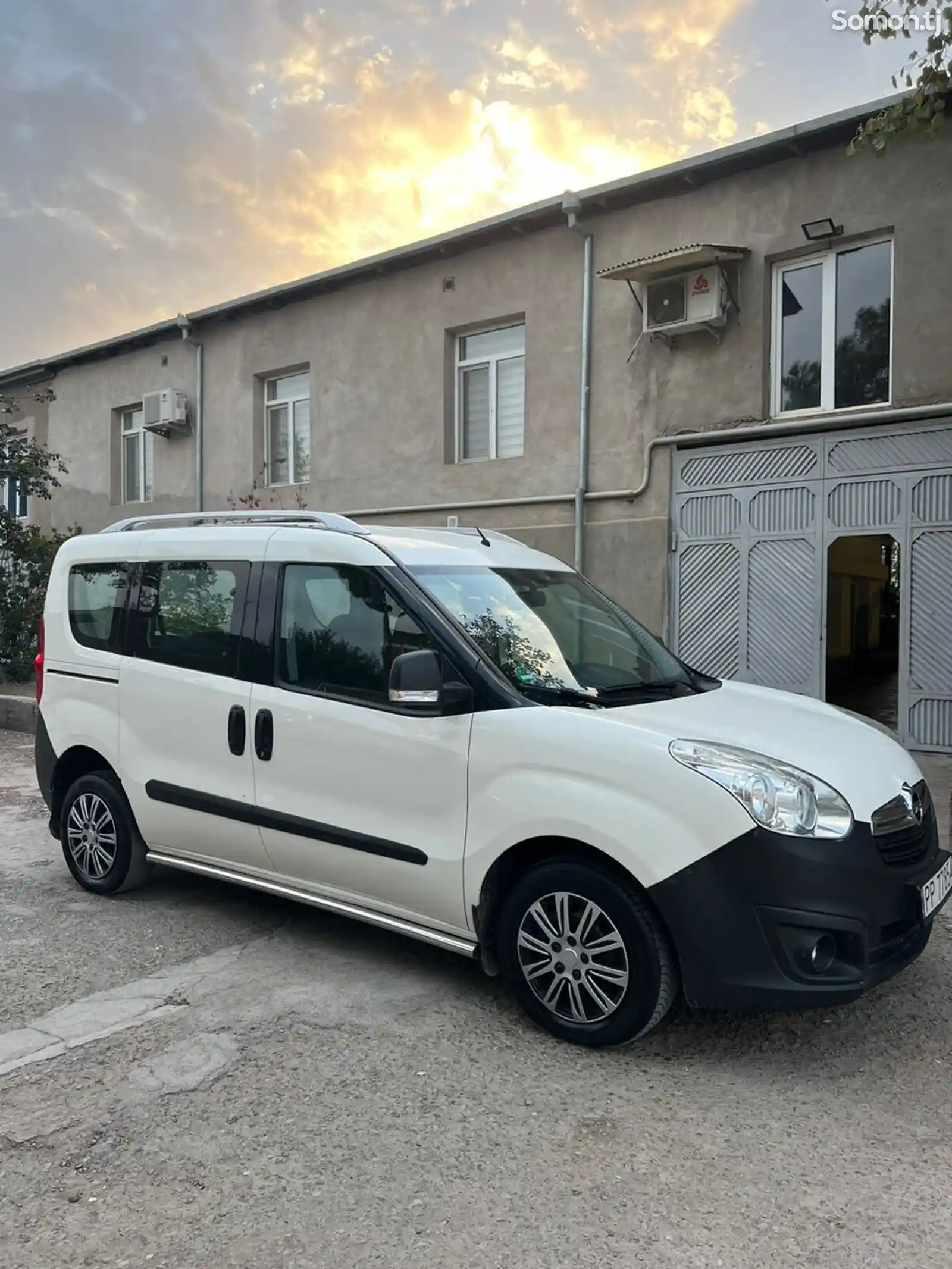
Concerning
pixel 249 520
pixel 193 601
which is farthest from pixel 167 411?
pixel 193 601

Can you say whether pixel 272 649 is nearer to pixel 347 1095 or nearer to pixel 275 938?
pixel 275 938

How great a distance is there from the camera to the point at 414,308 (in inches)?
506

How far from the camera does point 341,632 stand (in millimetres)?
4273

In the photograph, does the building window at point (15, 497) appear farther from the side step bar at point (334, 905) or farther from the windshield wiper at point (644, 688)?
the windshield wiper at point (644, 688)

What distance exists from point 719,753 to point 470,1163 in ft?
4.91

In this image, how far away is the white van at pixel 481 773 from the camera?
326 centimetres

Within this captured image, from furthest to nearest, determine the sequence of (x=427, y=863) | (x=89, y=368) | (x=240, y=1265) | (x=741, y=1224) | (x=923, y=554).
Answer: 1. (x=89, y=368)
2. (x=923, y=554)
3. (x=427, y=863)
4. (x=741, y=1224)
5. (x=240, y=1265)

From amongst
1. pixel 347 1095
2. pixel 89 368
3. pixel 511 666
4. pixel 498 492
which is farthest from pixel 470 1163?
pixel 89 368

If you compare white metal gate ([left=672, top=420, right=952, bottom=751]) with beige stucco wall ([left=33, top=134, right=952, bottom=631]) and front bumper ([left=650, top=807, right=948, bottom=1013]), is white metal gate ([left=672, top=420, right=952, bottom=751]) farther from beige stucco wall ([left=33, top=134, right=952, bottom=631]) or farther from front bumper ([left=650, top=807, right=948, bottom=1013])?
front bumper ([left=650, top=807, right=948, bottom=1013])

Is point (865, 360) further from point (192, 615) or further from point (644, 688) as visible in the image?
point (192, 615)

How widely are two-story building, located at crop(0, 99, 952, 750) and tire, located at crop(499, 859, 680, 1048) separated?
6811mm

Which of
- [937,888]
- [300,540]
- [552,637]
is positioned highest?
[300,540]

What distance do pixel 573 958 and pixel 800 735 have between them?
45.8 inches

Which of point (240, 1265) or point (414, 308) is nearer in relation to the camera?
point (240, 1265)
